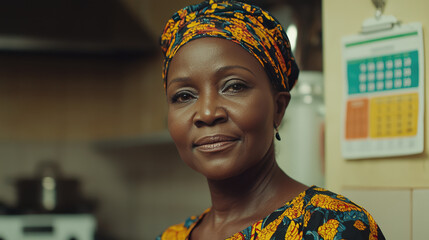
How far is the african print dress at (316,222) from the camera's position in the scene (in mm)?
766

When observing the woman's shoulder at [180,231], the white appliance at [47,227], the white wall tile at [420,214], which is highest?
the white wall tile at [420,214]

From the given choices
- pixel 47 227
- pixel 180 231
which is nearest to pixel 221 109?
pixel 180 231

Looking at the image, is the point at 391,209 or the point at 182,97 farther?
the point at 391,209

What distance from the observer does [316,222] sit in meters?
0.79

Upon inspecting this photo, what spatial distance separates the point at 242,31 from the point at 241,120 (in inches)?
6.1

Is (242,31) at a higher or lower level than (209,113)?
higher

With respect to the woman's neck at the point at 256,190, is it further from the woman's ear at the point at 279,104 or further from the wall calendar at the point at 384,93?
the wall calendar at the point at 384,93

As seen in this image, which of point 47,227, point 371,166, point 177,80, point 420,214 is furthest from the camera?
point 47,227

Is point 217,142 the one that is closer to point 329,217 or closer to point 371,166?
point 329,217

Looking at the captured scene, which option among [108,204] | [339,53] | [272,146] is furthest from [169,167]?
[272,146]

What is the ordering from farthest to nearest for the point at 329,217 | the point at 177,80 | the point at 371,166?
the point at 371,166
the point at 177,80
the point at 329,217

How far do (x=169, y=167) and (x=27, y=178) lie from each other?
2.92ft

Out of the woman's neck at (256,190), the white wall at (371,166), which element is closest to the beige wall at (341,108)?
the white wall at (371,166)

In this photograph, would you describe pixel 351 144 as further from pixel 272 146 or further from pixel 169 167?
pixel 169 167
